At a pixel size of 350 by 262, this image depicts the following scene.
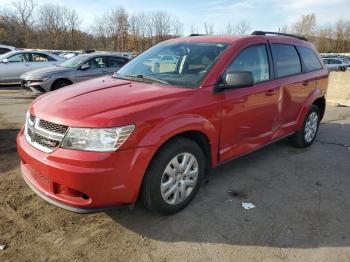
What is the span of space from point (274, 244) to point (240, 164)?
6.41 ft

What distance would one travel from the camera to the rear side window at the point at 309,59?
5.44 m

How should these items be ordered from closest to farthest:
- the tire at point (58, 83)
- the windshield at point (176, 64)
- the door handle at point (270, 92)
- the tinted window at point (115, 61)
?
the windshield at point (176, 64) → the door handle at point (270, 92) → the tire at point (58, 83) → the tinted window at point (115, 61)

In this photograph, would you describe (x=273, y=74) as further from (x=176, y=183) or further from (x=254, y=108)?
(x=176, y=183)

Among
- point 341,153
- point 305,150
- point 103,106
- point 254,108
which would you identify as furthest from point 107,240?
point 341,153

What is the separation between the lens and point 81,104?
3.16 m

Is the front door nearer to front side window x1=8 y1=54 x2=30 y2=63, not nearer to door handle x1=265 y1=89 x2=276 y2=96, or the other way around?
door handle x1=265 y1=89 x2=276 y2=96

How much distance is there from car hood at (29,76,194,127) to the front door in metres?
0.65

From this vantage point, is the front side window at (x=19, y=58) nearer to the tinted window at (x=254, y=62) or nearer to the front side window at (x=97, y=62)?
the front side window at (x=97, y=62)

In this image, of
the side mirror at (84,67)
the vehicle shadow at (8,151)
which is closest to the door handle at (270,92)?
the vehicle shadow at (8,151)

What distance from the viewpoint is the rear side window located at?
544 cm

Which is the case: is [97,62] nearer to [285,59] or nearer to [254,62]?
[285,59]

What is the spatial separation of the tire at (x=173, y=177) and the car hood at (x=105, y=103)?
0.43m

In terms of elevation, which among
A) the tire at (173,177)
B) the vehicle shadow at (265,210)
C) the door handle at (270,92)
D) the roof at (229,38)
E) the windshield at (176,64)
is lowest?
the vehicle shadow at (265,210)

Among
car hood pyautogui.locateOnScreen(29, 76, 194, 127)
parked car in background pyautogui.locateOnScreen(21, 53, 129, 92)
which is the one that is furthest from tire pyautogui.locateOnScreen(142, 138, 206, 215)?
parked car in background pyautogui.locateOnScreen(21, 53, 129, 92)
